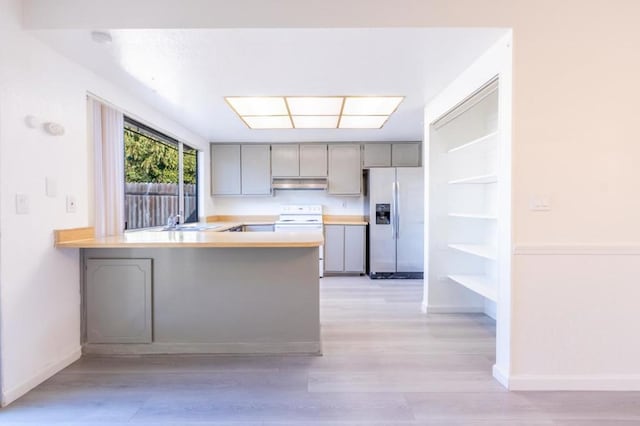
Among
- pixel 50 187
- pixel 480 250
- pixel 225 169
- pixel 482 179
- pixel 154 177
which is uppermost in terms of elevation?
pixel 225 169

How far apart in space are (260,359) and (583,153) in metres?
2.59

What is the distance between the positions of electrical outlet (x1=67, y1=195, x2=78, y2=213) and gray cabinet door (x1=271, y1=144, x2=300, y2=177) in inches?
131

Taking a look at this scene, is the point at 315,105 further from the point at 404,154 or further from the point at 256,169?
the point at 404,154

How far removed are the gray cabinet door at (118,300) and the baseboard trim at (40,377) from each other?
0.16 meters

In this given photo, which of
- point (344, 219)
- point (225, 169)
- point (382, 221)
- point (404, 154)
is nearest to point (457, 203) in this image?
point (382, 221)

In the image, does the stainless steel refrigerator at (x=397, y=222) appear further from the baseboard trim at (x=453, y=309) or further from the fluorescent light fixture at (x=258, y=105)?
the fluorescent light fixture at (x=258, y=105)

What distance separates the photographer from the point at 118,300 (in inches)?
102

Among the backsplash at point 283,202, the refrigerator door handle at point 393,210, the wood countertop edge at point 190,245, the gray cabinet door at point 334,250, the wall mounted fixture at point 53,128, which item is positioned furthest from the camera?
the backsplash at point 283,202

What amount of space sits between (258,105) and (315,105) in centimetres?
60

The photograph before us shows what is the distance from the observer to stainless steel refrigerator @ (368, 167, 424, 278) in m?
5.08

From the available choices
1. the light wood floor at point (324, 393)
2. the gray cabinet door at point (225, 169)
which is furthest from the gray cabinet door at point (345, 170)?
the light wood floor at point (324, 393)

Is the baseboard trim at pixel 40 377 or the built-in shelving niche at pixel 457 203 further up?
the built-in shelving niche at pixel 457 203

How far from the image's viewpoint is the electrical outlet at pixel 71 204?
243 centimetres

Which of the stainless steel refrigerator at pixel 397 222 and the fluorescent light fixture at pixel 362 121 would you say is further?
the stainless steel refrigerator at pixel 397 222
